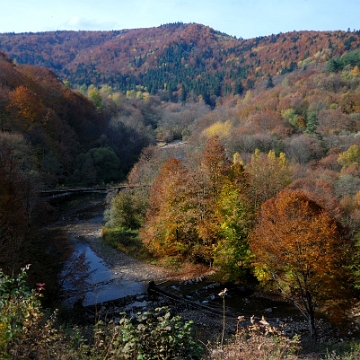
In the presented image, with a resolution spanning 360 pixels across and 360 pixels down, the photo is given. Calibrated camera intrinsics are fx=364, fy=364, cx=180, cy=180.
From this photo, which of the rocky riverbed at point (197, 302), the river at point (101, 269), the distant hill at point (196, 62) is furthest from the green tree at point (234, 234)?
the distant hill at point (196, 62)

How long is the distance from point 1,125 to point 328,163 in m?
39.1

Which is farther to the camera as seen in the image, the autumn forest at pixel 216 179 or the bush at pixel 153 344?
the autumn forest at pixel 216 179

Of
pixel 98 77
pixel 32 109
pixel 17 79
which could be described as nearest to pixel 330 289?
pixel 32 109

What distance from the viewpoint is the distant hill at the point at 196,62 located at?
134625 millimetres

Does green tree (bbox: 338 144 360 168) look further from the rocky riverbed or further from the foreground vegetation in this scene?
the foreground vegetation

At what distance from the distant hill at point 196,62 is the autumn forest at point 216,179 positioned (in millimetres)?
23883

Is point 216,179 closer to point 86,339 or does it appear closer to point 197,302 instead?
point 197,302

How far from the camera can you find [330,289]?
1505 cm

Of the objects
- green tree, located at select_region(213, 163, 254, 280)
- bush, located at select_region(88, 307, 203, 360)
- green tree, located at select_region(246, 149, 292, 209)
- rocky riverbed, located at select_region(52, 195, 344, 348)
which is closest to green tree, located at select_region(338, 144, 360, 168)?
green tree, located at select_region(246, 149, 292, 209)

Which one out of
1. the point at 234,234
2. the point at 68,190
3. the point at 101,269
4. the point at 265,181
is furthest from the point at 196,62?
the point at 234,234

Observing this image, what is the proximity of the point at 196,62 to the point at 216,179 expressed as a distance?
173127 millimetres

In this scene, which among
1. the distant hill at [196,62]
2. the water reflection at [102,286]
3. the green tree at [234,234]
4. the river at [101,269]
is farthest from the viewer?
the distant hill at [196,62]

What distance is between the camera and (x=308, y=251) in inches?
594

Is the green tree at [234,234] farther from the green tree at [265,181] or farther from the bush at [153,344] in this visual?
the bush at [153,344]
